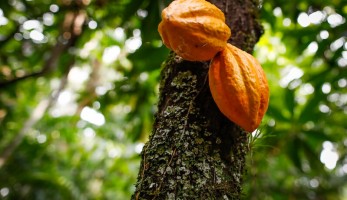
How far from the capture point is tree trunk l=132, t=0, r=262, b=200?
2.90ft

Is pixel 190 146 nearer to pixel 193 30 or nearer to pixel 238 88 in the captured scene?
pixel 238 88

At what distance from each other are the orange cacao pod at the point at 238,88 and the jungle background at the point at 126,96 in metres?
0.19

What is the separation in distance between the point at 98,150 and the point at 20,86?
1.38 meters

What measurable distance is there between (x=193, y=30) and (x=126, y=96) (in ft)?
6.54

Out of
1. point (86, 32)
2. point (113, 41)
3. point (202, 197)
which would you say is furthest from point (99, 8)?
point (202, 197)

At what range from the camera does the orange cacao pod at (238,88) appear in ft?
3.06

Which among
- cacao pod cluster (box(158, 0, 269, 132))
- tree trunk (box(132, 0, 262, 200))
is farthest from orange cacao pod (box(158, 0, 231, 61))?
tree trunk (box(132, 0, 262, 200))

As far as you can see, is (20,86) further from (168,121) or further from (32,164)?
(168,121)

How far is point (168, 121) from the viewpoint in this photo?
1.00 meters

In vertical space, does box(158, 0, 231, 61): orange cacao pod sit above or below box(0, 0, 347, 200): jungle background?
above

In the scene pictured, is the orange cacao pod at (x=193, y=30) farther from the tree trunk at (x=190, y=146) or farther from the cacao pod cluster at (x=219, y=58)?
the tree trunk at (x=190, y=146)

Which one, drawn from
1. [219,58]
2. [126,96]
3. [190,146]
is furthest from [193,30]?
[126,96]

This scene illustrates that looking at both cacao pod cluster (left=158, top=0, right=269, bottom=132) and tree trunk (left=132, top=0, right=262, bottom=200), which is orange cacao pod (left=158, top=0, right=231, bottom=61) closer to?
cacao pod cluster (left=158, top=0, right=269, bottom=132)

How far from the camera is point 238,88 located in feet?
3.11
